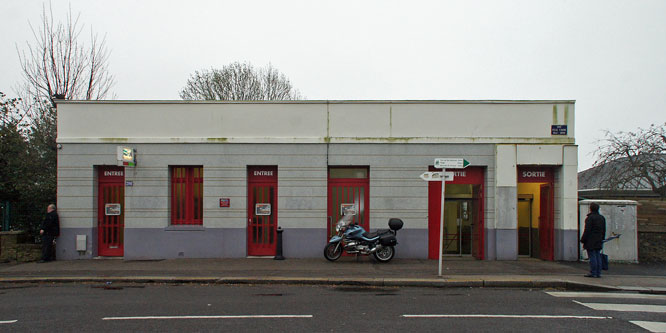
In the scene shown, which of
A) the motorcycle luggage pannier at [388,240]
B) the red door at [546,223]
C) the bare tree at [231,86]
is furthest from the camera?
the bare tree at [231,86]

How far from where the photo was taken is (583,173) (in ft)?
134

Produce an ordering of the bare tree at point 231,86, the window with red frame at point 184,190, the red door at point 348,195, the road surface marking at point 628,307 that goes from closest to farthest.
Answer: the road surface marking at point 628,307, the red door at point 348,195, the window with red frame at point 184,190, the bare tree at point 231,86

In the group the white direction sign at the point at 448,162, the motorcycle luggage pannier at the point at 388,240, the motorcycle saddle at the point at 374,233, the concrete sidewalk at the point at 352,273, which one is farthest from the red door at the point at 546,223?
the motorcycle saddle at the point at 374,233

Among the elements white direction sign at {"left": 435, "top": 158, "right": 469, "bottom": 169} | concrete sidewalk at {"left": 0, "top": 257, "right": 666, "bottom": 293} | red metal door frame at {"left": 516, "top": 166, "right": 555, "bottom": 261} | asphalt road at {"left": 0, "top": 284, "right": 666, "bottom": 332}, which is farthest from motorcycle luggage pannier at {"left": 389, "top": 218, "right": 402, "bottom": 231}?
red metal door frame at {"left": 516, "top": 166, "right": 555, "bottom": 261}

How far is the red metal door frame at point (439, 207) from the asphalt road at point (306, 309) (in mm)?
3762

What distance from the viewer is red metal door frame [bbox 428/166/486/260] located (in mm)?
13680

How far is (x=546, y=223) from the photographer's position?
45.6ft

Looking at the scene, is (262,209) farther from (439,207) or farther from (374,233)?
(439,207)

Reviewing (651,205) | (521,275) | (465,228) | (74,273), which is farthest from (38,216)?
(651,205)

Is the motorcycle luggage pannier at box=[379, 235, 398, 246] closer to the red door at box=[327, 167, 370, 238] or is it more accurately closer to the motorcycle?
the motorcycle

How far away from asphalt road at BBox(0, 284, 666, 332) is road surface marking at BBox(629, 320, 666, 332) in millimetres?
128

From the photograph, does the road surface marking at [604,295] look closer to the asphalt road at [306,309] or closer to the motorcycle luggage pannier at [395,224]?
the asphalt road at [306,309]

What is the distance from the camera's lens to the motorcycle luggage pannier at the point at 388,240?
12711 mm

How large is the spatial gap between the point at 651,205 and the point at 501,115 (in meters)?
5.29
